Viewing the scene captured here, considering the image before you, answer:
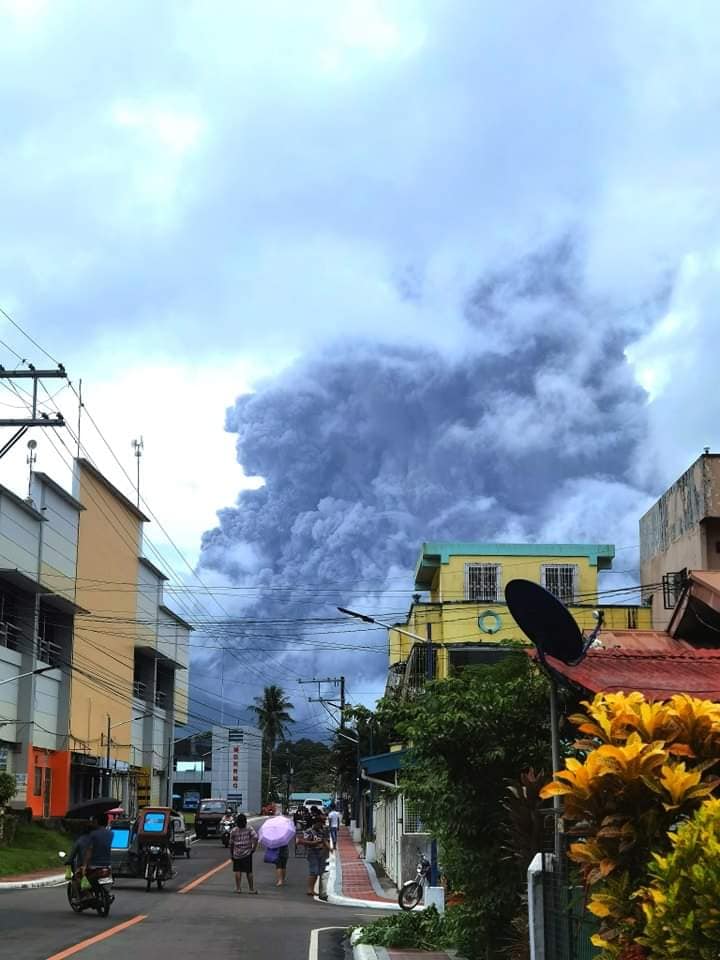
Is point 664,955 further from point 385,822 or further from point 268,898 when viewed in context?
point 385,822

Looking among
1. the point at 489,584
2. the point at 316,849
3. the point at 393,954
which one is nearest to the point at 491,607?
the point at 489,584

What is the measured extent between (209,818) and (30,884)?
3593 centimetres

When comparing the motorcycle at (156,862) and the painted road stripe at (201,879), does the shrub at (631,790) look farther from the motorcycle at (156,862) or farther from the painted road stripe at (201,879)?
the painted road stripe at (201,879)

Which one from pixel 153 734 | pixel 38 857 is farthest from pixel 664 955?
pixel 153 734

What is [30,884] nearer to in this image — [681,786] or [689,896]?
[681,786]

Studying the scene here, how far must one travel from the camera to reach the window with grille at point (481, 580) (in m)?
54.8

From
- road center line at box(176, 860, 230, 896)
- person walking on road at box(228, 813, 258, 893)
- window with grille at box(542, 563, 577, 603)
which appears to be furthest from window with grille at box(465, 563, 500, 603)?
person walking on road at box(228, 813, 258, 893)

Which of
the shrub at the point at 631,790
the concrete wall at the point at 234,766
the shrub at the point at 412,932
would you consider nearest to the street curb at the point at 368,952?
the shrub at the point at 412,932

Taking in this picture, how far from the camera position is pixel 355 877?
33500 mm

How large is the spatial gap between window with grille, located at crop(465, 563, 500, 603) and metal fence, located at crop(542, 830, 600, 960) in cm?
4597

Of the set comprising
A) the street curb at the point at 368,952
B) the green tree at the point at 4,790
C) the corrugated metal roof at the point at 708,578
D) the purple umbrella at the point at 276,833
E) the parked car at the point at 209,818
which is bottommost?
the parked car at the point at 209,818

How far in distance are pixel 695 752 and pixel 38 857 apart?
35.9 metres

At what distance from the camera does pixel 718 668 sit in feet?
30.8

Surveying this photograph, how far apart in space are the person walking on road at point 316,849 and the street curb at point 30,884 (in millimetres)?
7349
